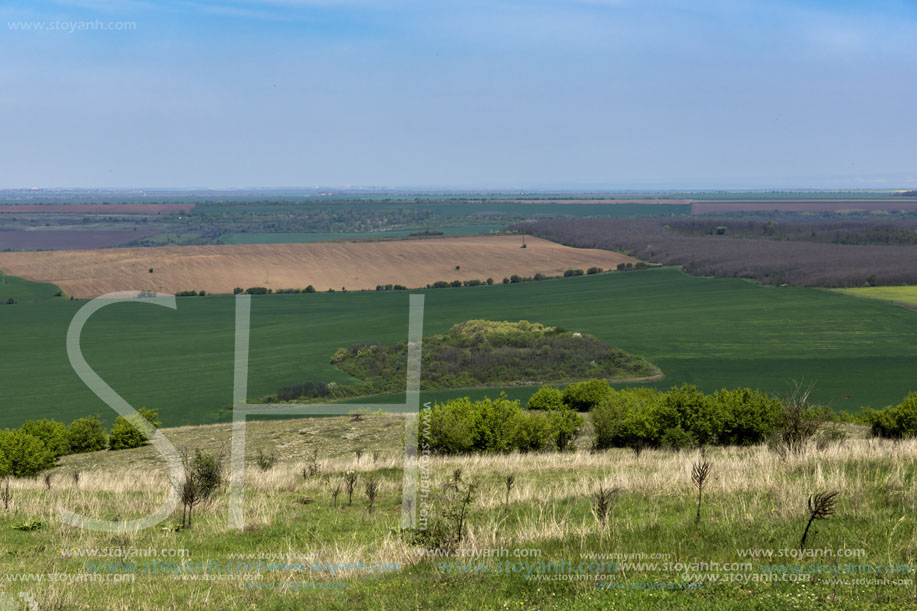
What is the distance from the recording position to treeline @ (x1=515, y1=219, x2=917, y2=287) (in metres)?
96.1

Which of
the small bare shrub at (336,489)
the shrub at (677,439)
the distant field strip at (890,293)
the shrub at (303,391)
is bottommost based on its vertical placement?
the shrub at (303,391)

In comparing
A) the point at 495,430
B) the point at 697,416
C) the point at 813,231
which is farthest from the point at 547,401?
the point at 813,231

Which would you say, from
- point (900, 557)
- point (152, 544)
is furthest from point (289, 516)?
point (900, 557)

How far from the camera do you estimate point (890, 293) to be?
8475 centimetres

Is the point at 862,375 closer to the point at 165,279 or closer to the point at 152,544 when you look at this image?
the point at 152,544

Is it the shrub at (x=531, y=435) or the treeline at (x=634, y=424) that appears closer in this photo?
the treeline at (x=634, y=424)

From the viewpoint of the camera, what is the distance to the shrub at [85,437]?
29.1m

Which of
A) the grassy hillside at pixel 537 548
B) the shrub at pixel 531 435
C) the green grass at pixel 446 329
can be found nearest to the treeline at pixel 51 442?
the grassy hillside at pixel 537 548

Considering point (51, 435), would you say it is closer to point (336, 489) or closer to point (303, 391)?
point (336, 489)

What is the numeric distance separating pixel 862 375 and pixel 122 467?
4868cm

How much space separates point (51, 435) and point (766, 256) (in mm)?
110591

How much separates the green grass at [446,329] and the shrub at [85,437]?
1412 cm

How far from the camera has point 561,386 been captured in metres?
52.6

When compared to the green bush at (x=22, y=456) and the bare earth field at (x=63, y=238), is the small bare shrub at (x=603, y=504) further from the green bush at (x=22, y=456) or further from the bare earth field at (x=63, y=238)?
the bare earth field at (x=63, y=238)
